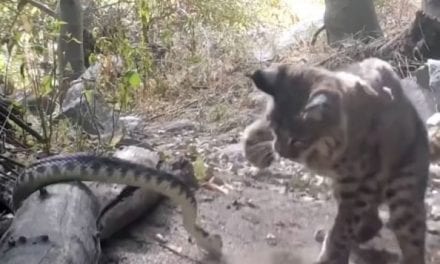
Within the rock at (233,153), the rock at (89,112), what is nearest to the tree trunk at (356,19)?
the rock at (233,153)

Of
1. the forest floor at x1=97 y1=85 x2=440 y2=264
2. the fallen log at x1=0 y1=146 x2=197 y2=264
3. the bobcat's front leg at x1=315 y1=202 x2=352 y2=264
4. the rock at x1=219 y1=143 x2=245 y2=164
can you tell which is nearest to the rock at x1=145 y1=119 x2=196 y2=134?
the forest floor at x1=97 y1=85 x2=440 y2=264

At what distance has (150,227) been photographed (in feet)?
14.4

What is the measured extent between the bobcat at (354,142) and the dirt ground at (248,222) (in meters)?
0.37

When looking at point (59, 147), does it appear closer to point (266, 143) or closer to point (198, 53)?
point (266, 143)

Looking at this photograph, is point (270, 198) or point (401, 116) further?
point (270, 198)

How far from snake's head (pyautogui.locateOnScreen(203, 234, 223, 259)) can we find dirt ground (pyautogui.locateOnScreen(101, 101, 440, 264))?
50 mm

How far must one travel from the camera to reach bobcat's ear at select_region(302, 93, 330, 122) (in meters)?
3.41

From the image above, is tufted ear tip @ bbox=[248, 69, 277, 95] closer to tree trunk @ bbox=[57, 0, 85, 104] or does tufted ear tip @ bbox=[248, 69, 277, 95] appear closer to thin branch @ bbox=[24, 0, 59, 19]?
thin branch @ bbox=[24, 0, 59, 19]

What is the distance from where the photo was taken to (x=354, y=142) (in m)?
3.76

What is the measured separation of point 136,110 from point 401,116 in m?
3.95

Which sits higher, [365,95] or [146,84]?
[365,95]

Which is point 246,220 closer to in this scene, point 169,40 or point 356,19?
point 356,19

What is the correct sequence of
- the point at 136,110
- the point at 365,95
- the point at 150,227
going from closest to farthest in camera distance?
the point at 365,95 < the point at 150,227 < the point at 136,110

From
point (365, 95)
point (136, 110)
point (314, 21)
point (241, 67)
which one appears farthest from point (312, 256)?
point (314, 21)
